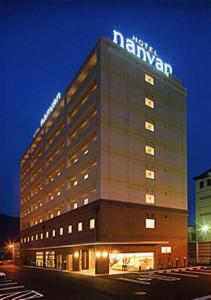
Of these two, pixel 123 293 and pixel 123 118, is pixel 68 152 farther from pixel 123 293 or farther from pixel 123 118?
pixel 123 293

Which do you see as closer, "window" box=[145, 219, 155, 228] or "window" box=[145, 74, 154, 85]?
"window" box=[145, 219, 155, 228]

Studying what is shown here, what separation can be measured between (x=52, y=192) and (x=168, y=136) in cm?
2878

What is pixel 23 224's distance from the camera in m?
104

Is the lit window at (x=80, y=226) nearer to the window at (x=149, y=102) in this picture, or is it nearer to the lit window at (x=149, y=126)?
the lit window at (x=149, y=126)

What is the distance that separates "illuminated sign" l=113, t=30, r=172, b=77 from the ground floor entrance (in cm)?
3014

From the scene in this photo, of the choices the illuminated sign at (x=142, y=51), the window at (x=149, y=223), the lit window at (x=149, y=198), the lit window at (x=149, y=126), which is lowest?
the window at (x=149, y=223)

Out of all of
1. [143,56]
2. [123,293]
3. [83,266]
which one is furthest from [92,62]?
[123,293]

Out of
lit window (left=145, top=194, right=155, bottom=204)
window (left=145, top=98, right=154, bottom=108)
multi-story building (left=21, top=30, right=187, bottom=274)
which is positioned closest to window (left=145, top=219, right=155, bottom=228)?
multi-story building (left=21, top=30, right=187, bottom=274)

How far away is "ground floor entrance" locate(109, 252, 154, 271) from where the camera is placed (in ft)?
160

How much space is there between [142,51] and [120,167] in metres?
20.6

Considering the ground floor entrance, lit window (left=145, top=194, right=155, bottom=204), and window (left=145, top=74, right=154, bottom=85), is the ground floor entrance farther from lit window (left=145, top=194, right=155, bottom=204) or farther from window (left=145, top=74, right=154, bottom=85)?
window (left=145, top=74, right=154, bottom=85)

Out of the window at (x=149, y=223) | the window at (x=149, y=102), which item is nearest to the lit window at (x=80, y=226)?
the window at (x=149, y=223)

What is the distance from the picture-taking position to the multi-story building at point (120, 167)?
1930 inches

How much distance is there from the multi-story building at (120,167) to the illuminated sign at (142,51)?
1.74m
